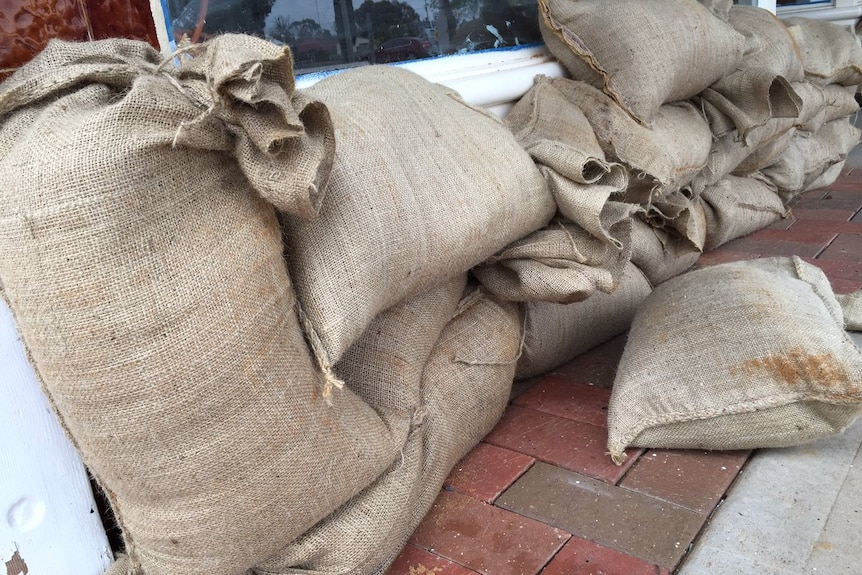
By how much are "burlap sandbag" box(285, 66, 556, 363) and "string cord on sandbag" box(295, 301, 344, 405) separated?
1 centimetres

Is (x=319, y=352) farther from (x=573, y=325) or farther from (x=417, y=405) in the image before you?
(x=573, y=325)

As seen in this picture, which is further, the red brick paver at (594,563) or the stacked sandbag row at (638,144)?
the stacked sandbag row at (638,144)

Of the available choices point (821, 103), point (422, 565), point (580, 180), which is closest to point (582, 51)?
point (580, 180)

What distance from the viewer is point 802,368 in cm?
140

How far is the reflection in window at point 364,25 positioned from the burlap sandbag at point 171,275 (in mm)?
643

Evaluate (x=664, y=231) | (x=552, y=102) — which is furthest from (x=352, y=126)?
(x=664, y=231)

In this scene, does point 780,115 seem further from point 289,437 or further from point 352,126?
point 289,437

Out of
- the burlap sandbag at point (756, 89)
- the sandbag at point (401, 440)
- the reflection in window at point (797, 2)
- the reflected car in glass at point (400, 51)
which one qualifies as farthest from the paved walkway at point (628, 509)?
the reflection in window at point (797, 2)

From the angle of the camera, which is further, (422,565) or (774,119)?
(774,119)

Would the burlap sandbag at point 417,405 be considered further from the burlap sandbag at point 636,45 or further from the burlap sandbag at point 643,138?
the burlap sandbag at point 636,45

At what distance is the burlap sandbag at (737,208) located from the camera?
104 inches

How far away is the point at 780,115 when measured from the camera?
2.35 metres

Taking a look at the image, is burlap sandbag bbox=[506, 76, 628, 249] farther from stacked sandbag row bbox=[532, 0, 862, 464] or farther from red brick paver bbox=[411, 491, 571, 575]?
red brick paver bbox=[411, 491, 571, 575]

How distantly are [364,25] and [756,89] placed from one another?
3.90 feet
